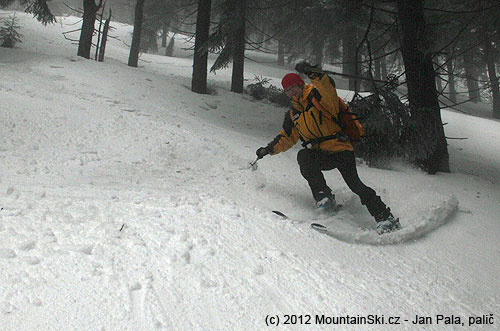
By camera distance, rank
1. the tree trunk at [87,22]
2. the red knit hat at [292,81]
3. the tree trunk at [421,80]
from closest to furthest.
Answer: the red knit hat at [292,81] → the tree trunk at [421,80] → the tree trunk at [87,22]

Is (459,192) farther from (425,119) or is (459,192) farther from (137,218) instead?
(137,218)

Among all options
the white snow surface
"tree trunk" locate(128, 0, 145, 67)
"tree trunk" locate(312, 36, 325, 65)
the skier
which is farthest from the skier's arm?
"tree trunk" locate(128, 0, 145, 67)

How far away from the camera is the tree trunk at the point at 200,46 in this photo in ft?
38.9

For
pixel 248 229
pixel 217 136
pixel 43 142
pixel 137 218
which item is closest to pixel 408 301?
pixel 248 229

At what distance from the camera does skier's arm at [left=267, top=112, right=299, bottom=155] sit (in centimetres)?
475

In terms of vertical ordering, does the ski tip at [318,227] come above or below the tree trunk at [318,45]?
below

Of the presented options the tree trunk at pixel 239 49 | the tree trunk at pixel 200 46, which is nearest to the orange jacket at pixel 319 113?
the tree trunk at pixel 200 46

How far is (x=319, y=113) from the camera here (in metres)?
4.22

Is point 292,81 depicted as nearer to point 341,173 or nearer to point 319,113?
point 319,113

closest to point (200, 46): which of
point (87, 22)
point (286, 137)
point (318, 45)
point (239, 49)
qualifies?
point (239, 49)

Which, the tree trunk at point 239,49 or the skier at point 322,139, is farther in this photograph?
the tree trunk at point 239,49

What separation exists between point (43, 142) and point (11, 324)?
4.32 metres

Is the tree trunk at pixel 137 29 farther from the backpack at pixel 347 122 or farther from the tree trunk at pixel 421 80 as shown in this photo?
the backpack at pixel 347 122

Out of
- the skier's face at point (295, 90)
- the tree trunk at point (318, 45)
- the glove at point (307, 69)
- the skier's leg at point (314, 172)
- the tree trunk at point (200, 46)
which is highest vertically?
the tree trunk at point (318, 45)
